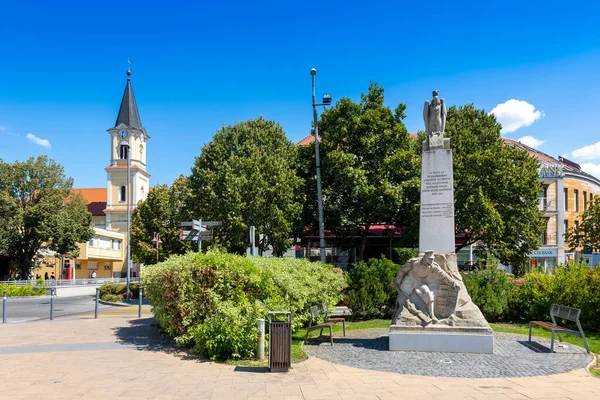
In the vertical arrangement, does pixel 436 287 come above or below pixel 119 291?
above

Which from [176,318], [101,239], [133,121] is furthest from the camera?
[133,121]

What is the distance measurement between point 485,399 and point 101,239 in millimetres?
62043

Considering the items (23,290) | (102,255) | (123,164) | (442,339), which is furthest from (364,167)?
(123,164)

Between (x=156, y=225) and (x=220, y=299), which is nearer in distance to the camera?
(x=220, y=299)

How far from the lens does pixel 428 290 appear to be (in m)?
10.7

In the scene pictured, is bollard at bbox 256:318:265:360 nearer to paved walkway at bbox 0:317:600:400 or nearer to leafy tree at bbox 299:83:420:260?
paved walkway at bbox 0:317:600:400

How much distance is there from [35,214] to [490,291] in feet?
120

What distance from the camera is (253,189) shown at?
2452 cm

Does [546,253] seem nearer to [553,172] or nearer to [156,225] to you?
[553,172]

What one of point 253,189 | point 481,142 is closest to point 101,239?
point 253,189

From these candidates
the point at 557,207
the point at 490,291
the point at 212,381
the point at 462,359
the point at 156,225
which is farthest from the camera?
the point at 557,207

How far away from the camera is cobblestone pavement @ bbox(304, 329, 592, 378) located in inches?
338

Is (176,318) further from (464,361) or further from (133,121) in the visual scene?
(133,121)

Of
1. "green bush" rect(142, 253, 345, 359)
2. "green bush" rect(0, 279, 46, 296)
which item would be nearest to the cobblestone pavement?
"green bush" rect(142, 253, 345, 359)
